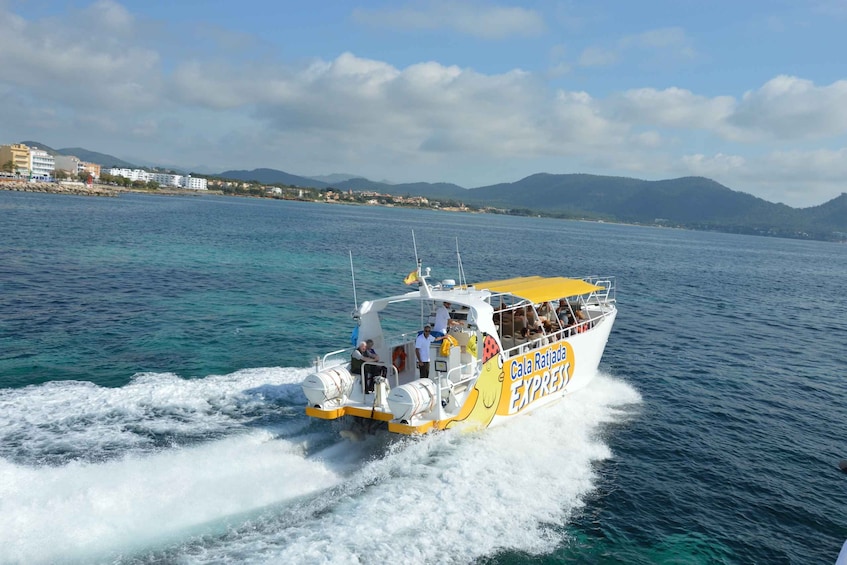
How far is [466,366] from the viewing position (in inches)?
517

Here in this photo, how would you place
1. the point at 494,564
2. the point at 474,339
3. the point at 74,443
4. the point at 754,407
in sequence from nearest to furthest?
1. the point at 494,564
2. the point at 74,443
3. the point at 474,339
4. the point at 754,407

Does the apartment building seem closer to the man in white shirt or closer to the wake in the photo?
the wake

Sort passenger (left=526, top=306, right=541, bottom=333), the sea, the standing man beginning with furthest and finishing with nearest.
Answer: passenger (left=526, top=306, right=541, bottom=333)
the standing man
the sea

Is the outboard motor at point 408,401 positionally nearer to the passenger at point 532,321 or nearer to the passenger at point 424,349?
the passenger at point 424,349

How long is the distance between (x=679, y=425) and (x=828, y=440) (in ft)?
12.1

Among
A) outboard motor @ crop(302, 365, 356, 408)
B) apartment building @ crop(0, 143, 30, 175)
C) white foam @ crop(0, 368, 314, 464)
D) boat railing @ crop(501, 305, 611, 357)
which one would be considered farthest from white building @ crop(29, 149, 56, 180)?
outboard motor @ crop(302, 365, 356, 408)

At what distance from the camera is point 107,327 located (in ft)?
67.2

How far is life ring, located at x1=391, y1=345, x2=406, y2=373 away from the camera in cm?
1473

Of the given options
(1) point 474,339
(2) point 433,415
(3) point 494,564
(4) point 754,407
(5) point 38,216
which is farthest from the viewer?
(5) point 38,216

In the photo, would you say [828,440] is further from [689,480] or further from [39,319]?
[39,319]

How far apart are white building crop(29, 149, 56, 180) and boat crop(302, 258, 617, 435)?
195746mm

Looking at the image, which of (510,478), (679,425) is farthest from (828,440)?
(510,478)

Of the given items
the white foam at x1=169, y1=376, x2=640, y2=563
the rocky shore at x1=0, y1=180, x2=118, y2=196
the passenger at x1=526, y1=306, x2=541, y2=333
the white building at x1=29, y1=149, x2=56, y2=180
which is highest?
the white building at x1=29, y1=149, x2=56, y2=180

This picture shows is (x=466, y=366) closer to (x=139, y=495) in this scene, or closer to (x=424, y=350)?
(x=424, y=350)
